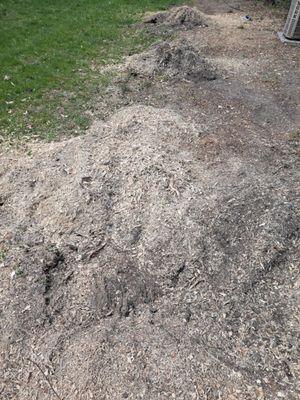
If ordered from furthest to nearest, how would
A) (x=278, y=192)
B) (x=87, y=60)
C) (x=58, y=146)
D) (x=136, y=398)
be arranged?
(x=87, y=60) < (x=58, y=146) < (x=278, y=192) < (x=136, y=398)

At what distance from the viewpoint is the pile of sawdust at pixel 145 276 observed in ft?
11.9

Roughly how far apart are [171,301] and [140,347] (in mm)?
647

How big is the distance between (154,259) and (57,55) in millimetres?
7787

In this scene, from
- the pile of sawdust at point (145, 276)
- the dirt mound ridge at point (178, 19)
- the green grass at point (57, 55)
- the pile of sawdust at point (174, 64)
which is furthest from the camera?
the dirt mound ridge at point (178, 19)

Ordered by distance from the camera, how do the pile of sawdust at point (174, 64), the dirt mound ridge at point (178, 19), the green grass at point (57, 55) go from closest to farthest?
1. the green grass at point (57, 55)
2. the pile of sawdust at point (174, 64)
3. the dirt mound ridge at point (178, 19)

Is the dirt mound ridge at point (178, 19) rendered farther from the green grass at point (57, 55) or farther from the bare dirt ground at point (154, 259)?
the bare dirt ground at point (154, 259)

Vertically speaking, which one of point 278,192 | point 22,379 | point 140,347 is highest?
point 278,192

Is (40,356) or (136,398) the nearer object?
(136,398)

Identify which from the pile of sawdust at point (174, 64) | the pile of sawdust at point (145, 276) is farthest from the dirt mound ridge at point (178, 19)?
the pile of sawdust at point (145, 276)

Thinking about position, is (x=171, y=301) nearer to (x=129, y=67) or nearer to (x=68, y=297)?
(x=68, y=297)

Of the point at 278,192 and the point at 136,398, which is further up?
the point at 278,192

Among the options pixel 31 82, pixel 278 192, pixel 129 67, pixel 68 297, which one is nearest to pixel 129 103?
pixel 129 67

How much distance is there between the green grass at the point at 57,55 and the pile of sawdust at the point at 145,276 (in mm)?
1621

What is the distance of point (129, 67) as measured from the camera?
928 centimetres
